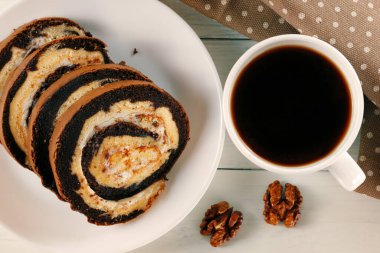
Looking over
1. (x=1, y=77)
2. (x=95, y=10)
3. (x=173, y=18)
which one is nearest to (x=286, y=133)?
(x=173, y=18)

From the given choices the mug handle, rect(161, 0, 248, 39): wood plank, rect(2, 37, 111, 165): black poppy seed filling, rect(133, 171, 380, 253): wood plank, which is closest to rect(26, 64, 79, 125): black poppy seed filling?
rect(2, 37, 111, 165): black poppy seed filling

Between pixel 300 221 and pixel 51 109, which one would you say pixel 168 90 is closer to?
pixel 51 109

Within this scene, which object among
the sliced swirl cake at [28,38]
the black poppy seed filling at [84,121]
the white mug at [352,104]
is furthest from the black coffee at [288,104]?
the sliced swirl cake at [28,38]

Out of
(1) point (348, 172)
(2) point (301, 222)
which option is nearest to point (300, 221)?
(2) point (301, 222)

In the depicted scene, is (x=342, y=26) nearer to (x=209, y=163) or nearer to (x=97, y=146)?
(x=209, y=163)

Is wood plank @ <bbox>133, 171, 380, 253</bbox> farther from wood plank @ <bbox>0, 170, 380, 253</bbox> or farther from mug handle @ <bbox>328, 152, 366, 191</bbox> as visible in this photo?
mug handle @ <bbox>328, 152, 366, 191</bbox>

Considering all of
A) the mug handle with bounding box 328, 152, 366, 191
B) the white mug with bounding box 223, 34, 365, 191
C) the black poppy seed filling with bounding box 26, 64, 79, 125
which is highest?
the black poppy seed filling with bounding box 26, 64, 79, 125

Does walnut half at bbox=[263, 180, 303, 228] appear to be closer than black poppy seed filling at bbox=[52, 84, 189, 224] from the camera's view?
No
